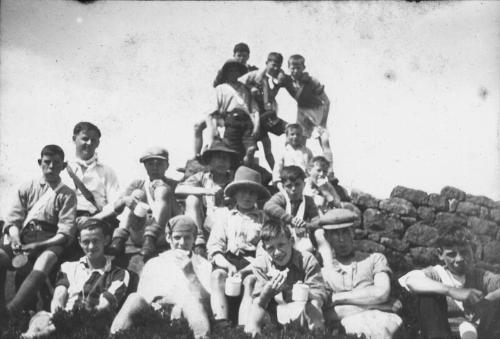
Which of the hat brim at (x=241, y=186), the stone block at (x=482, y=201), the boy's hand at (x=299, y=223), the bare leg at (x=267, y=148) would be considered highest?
the bare leg at (x=267, y=148)

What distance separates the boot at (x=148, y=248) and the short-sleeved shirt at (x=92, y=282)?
0.69 meters

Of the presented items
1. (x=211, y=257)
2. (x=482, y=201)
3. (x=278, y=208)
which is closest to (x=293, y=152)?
(x=278, y=208)

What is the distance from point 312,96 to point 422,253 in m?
3.36

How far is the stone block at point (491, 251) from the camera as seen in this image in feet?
Result: 27.1

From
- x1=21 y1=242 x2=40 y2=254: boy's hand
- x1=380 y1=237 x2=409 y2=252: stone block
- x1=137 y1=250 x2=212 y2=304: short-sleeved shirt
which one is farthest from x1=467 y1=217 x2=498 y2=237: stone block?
x1=21 y1=242 x2=40 y2=254: boy's hand

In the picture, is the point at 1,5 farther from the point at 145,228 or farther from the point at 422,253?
the point at 422,253

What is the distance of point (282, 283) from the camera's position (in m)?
5.16

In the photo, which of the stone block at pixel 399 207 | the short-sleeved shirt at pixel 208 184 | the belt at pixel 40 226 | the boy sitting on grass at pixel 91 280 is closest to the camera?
the boy sitting on grass at pixel 91 280

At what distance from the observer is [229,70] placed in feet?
34.0

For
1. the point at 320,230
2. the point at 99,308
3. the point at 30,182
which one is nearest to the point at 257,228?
the point at 320,230

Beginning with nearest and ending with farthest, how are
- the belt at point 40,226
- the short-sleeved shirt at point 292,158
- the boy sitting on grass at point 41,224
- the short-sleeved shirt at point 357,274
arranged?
the short-sleeved shirt at point 357,274, the boy sitting on grass at point 41,224, the belt at point 40,226, the short-sleeved shirt at point 292,158

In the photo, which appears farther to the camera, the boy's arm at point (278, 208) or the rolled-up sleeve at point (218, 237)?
the boy's arm at point (278, 208)

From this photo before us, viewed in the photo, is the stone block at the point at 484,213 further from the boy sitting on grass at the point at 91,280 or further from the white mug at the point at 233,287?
the boy sitting on grass at the point at 91,280

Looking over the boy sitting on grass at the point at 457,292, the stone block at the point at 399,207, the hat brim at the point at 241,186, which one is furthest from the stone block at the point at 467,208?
the boy sitting on grass at the point at 457,292
